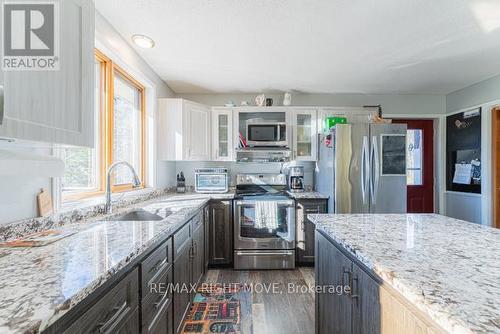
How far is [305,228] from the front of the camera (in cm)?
313

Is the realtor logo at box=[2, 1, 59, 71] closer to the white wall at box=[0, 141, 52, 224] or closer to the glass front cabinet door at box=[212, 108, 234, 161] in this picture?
the white wall at box=[0, 141, 52, 224]

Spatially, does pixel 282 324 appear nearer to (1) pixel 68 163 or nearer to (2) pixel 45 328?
(2) pixel 45 328

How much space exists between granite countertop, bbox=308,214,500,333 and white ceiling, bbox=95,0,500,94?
1.47 meters

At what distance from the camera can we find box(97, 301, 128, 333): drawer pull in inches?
32.3

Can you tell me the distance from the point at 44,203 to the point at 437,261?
1.84 m

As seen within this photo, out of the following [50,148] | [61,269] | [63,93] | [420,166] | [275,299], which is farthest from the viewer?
[420,166]

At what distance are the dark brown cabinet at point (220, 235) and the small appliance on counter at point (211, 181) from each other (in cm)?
34

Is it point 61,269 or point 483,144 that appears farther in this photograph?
point 483,144

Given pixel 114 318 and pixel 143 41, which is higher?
pixel 143 41

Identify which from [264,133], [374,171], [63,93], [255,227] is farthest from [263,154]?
[63,93]

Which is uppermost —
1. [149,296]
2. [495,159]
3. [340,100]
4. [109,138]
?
[340,100]

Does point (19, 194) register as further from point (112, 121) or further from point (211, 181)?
point (211, 181)

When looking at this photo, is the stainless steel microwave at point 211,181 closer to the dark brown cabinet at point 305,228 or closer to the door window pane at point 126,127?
the door window pane at point 126,127

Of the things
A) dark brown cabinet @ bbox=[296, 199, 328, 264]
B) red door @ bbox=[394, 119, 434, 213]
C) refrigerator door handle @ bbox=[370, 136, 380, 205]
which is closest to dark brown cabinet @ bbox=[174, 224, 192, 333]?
dark brown cabinet @ bbox=[296, 199, 328, 264]
